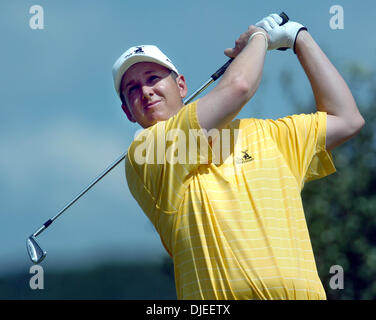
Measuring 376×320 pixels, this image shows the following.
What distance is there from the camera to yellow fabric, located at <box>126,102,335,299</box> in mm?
2955

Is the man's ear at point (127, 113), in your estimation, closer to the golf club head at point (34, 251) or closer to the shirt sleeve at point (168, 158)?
the shirt sleeve at point (168, 158)

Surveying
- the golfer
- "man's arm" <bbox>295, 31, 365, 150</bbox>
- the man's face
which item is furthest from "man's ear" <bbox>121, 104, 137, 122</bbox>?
"man's arm" <bbox>295, 31, 365, 150</bbox>

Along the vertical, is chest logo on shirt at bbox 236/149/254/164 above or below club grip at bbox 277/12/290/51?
below

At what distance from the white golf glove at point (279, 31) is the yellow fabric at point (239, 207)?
0.45 m

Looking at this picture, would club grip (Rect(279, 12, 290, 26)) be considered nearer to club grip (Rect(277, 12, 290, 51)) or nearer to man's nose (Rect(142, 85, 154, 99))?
club grip (Rect(277, 12, 290, 51))

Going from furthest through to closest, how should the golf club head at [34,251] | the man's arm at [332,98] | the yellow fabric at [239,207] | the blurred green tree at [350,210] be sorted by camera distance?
1. the blurred green tree at [350,210]
2. the golf club head at [34,251]
3. the man's arm at [332,98]
4. the yellow fabric at [239,207]

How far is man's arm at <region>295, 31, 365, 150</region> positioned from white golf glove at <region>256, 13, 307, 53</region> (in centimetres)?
10

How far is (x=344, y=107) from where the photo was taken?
137 inches

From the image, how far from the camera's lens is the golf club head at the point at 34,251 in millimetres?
4641

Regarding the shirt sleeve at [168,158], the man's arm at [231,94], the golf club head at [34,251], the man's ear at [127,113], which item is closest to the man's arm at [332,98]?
the man's arm at [231,94]

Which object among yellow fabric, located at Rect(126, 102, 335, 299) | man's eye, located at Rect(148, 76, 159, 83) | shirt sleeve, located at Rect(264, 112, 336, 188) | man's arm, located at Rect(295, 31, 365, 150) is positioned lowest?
yellow fabric, located at Rect(126, 102, 335, 299)

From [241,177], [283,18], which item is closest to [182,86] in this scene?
[283,18]
